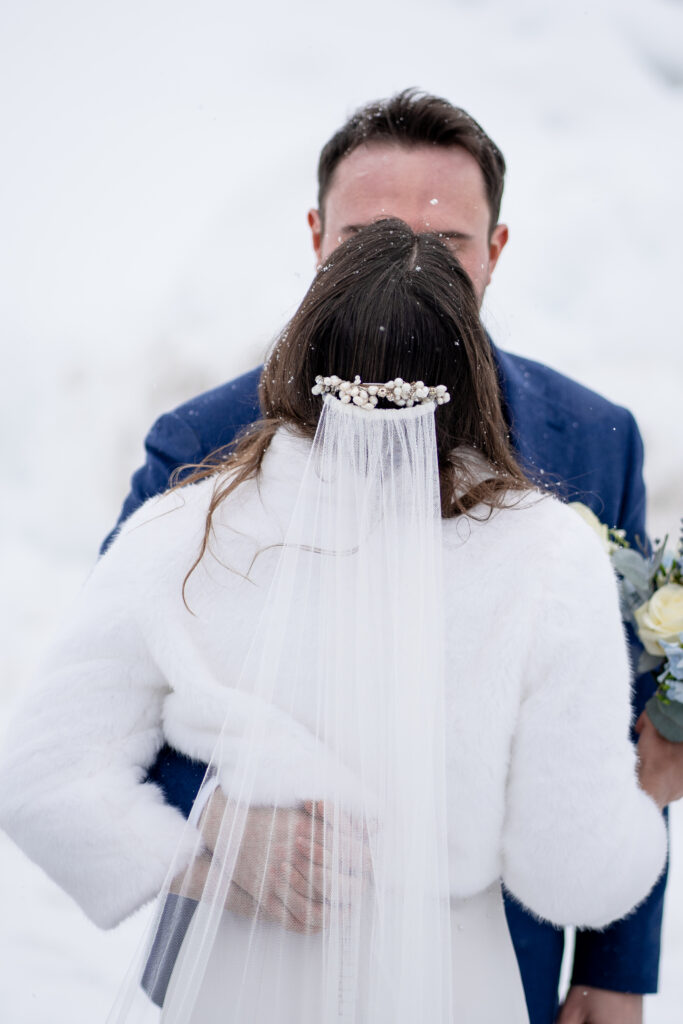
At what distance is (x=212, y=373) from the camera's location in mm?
4082

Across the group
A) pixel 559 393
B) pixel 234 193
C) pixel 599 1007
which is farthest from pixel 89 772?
pixel 234 193

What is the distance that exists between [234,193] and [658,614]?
375 centimetres

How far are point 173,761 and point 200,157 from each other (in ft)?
13.5

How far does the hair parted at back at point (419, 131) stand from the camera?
1973mm

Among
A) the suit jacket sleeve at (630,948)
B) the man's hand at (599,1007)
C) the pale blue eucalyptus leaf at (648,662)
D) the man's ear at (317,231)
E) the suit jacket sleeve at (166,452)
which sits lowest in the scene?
the man's hand at (599,1007)

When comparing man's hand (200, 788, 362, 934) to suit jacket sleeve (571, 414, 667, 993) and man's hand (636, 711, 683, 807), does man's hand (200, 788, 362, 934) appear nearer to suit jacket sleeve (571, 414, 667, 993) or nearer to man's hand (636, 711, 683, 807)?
man's hand (636, 711, 683, 807)

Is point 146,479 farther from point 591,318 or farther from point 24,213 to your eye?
point 24,213

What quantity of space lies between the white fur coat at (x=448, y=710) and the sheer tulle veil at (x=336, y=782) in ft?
0.10

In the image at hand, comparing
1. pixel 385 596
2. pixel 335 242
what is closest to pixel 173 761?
pixel 385 596

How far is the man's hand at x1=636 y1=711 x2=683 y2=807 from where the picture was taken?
1.45m

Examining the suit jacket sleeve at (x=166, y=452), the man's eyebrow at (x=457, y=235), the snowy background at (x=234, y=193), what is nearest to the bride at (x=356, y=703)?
the suit jacket sleeve at (x=166, y=452)

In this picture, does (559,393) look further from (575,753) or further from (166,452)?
(575,753)

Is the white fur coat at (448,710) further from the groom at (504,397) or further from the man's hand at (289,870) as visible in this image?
the groom at (504,397)

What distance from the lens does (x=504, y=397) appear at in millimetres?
1804
